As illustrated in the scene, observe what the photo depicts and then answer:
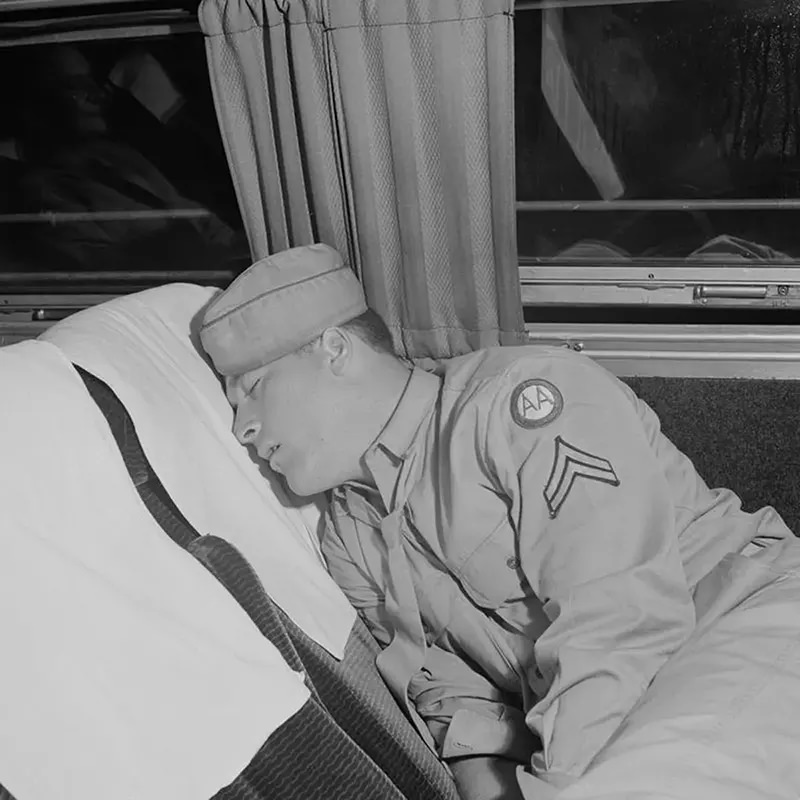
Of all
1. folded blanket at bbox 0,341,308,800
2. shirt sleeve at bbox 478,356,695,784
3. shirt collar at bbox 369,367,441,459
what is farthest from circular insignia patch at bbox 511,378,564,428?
folded blanket at bbox 0,341,308,800

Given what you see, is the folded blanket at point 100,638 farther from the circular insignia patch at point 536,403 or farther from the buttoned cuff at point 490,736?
the circular insignia patch at point 536,403

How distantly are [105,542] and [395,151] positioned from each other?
104cm

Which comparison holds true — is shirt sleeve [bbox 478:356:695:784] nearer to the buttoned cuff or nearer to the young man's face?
the buttoned cuff

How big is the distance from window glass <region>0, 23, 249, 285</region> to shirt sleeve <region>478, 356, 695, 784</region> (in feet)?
4.08

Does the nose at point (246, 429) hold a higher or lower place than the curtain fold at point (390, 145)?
lower

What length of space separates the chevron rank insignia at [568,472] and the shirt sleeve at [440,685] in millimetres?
412

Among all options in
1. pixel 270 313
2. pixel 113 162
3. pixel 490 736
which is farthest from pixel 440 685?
pixel 113 162

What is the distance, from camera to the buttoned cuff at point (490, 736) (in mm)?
1610

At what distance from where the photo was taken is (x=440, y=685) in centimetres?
171

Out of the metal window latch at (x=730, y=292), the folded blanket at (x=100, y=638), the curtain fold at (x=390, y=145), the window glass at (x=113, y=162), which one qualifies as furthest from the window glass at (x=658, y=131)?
the folded blanket at (x=100, y=638)

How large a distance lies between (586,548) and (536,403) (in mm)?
251

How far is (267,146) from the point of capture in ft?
6.69

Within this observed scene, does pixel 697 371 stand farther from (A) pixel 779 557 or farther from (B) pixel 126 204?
(B) pixel 126 204

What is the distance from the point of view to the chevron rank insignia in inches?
56.6
